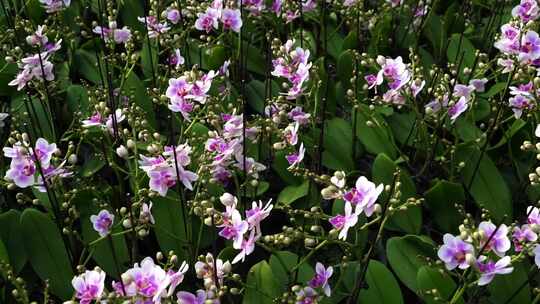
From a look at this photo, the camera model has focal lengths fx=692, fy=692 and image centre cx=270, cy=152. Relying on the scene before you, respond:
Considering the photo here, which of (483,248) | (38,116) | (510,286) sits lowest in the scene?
(510,286)

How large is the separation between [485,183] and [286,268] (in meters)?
0.54

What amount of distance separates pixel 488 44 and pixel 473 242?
1.15 metres

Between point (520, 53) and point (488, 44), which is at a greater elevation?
point (520, 53)

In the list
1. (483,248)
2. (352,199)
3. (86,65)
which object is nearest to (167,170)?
(352,199)

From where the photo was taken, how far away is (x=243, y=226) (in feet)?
3.96

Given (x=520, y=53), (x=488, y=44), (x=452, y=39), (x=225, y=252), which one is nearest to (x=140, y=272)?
(x=225, y=252)

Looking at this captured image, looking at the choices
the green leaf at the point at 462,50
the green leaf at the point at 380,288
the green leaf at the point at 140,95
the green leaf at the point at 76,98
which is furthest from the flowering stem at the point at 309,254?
the green leaf at the point at 462,50

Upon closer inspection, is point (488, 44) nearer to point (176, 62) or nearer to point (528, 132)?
point (528, 132)

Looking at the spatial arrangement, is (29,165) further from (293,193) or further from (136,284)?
(293,193)

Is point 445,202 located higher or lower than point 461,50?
lower

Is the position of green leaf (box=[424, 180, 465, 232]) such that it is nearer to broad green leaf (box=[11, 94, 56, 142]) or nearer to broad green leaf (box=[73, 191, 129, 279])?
broad green leaf (box=[73, 191, 129, 279])

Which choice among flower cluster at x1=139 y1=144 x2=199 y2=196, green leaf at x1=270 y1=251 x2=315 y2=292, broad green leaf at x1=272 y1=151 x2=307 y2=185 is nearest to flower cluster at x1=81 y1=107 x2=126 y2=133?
flower cluster at x1=139 y1=144 x2=199 y2=196

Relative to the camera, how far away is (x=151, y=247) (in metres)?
1.56

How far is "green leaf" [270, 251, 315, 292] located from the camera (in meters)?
1.33
